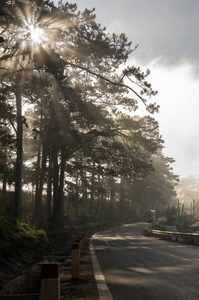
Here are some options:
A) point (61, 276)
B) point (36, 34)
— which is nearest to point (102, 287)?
point (61, 276)

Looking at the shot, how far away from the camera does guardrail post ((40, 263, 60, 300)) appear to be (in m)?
3.01

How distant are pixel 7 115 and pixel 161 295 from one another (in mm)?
17933

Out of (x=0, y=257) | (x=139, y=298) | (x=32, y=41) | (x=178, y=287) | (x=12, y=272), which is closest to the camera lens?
(x=139, y=298)

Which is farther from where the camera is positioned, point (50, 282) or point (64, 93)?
point (64, 93)

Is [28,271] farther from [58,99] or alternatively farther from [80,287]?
[58,99]

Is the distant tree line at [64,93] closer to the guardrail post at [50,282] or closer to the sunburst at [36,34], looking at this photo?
the sunburst at [36,34]

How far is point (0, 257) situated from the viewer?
9367 millimetres

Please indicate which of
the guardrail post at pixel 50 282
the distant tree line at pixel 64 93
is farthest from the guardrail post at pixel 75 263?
the distant tree line at pixel 64 93

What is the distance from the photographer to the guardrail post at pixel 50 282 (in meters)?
3.01

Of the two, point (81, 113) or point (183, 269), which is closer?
point (183, 269)

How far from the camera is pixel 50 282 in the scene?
304cm

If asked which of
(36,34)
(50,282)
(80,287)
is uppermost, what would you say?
(36,34)

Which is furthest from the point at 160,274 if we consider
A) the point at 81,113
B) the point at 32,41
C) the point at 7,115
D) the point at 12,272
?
the point at 81,113

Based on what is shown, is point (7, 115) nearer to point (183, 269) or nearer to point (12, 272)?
point (12, 272)
